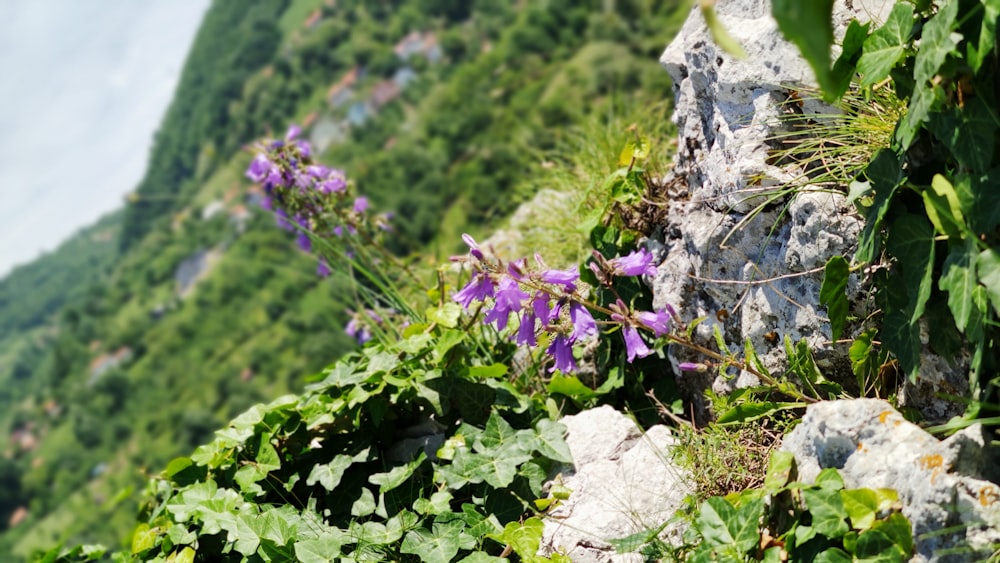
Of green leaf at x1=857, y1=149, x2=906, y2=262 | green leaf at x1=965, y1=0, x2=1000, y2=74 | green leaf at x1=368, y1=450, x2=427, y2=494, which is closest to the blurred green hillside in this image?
green leaf at x1=368, y1=450, x2=427, y2=494

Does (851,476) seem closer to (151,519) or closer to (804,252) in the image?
(804,252)

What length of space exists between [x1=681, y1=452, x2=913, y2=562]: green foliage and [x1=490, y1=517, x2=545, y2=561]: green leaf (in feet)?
1.42

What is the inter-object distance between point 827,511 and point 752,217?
1048 millimetres

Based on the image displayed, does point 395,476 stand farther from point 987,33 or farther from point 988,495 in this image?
point 987,33

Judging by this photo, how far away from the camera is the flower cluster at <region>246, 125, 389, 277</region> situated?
12.4 feet

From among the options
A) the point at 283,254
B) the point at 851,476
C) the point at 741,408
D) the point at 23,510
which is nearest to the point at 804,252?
the point at 741,408

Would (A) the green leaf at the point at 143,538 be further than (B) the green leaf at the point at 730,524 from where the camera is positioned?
Yes

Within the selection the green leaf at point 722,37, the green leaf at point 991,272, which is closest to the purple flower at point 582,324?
the green leaf at point 991,272

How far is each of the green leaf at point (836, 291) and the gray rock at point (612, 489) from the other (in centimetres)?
63

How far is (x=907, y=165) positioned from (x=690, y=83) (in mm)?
1121

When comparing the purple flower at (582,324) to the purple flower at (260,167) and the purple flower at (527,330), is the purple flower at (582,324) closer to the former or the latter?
the purple flower at (527,330)

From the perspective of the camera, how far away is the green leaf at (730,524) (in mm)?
1735

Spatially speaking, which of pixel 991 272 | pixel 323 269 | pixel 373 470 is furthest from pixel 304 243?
pixel 991 272

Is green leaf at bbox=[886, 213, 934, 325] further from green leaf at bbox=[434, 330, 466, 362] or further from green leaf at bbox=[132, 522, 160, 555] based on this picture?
green leaf at bbox=[132, 522, 160, 555]
